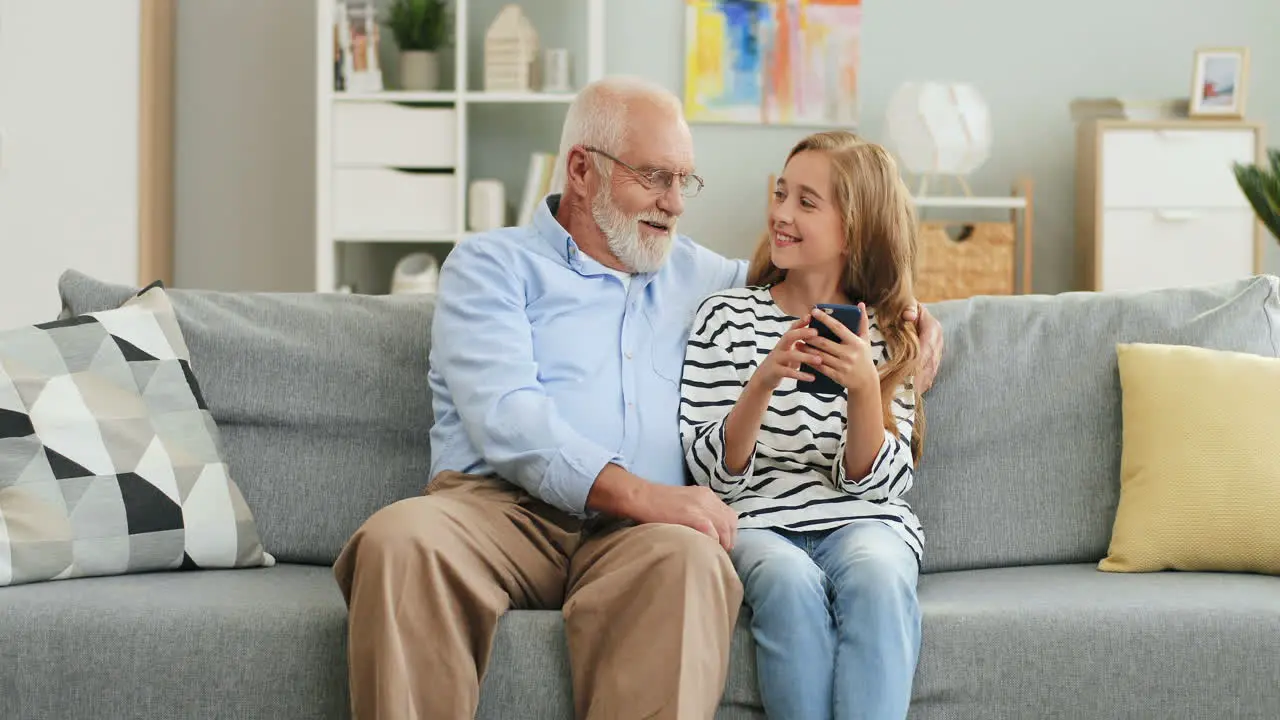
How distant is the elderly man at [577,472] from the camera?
1.48 metres

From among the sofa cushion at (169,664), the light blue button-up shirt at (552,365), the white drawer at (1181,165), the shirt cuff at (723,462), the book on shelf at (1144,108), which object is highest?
the book on shelf at (1144,108)

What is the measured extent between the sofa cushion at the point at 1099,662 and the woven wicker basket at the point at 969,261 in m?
2.44

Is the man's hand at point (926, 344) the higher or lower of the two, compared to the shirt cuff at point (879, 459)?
higher

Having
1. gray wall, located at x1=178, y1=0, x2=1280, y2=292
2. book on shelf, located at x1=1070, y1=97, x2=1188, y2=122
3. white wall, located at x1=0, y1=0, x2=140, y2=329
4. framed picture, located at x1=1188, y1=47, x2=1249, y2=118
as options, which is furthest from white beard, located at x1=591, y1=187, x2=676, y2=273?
framed picture, located at x1=1188, y1=47, x2=1249, y2=118

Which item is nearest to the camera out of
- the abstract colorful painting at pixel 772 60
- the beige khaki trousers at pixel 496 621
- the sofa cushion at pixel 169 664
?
the beige khaki trousers at pixel 496 621

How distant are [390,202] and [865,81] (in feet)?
5.41

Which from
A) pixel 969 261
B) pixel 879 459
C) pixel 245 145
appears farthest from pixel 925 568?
pixel 245 145

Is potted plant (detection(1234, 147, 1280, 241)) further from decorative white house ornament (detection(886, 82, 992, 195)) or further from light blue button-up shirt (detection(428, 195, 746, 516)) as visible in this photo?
light blue button-up shirt (detection(428, 195, 746, 516))

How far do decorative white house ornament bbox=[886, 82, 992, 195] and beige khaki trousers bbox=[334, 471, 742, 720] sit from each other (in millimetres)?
2638

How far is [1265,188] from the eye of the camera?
11.0 feet

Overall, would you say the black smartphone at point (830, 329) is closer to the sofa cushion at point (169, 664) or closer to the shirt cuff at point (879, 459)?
the shirt cuff at point (879, 459)

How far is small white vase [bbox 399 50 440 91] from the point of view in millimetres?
4102

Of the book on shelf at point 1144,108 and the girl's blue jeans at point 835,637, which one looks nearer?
the girl's blue jeans at point 835,637

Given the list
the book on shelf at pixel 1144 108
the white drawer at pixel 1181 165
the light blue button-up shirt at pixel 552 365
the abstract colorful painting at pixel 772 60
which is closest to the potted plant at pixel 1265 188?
the white drawer at pixel 1181 165
